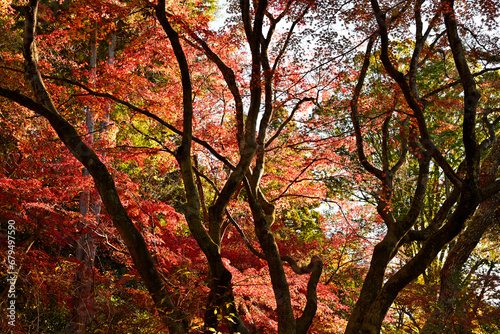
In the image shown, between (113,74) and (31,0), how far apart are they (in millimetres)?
3084

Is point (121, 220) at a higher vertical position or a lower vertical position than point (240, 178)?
lower

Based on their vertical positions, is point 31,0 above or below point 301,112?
below

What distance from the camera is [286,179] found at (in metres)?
7.82

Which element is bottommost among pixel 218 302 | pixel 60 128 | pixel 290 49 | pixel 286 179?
pixel 218 302

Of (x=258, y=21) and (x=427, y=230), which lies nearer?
(x=258, y=21)

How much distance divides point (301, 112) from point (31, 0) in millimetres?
5110

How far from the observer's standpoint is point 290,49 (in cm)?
513

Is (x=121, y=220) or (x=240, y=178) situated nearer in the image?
Answer: (x=121, y=220)

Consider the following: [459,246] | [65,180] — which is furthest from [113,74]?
[459,246]

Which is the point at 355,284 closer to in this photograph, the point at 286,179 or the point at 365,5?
the point at 286,179

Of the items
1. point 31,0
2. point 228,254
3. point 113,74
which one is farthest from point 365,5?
point 228,254

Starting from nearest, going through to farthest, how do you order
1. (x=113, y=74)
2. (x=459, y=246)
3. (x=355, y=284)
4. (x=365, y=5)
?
(x=365, y=5) < (x=459, y=246) < (x=113, y=74) < (x=355, y=284)

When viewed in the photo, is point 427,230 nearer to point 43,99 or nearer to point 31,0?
point 43,99

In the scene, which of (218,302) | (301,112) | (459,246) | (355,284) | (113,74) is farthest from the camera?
(355,284)
